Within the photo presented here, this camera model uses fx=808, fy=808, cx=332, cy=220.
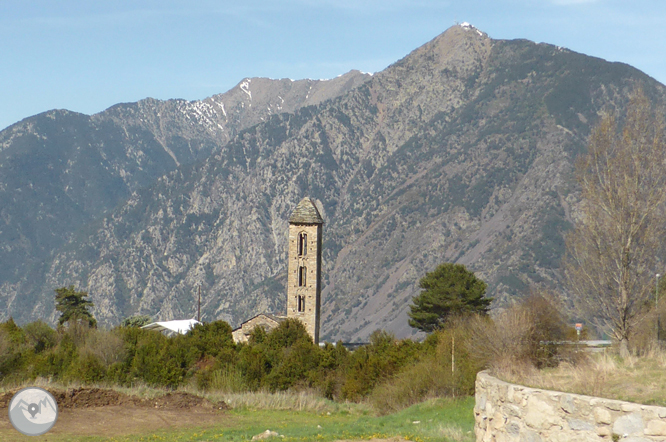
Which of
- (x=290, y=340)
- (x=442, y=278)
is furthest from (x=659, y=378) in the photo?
(x=442, y=278)

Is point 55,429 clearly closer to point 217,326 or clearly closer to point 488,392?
point 488,392

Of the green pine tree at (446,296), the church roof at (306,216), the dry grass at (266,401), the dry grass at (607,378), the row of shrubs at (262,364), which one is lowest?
the dry grass at (266,401)

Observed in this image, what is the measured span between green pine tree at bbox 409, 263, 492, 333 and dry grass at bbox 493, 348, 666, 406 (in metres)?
48.2

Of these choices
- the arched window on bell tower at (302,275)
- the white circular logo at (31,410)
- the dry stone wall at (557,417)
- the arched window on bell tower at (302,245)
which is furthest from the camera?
the arched window on bell tower at (302,245)

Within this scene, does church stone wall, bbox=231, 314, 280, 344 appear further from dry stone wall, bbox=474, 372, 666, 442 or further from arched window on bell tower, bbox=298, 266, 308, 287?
dry stone wall, bbox=474, 372, 666, 442

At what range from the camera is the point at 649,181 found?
936 inches

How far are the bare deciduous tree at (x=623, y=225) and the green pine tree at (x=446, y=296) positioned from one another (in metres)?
39.6

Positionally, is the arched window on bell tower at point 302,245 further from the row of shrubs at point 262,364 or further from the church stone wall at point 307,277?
the row of shrubs at point 262,364

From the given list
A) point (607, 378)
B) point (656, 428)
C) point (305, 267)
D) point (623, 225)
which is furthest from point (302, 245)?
point (656, 428)

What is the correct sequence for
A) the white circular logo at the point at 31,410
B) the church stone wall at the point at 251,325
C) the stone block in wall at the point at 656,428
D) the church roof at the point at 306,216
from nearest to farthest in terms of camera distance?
the stone block in wall at the point at 656,428 < the white circular logo at the point at 31,410 < the church stone wall at the point at 251,325 < the church roof at the point at 306,216

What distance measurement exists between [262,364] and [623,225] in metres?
19.3

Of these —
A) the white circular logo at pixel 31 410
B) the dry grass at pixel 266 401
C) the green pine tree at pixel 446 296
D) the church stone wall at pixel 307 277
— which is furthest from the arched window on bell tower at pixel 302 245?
the white circular logo at pixel 31 410

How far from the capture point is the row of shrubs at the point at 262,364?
27438 mm

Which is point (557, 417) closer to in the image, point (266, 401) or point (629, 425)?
point (629, 425)
